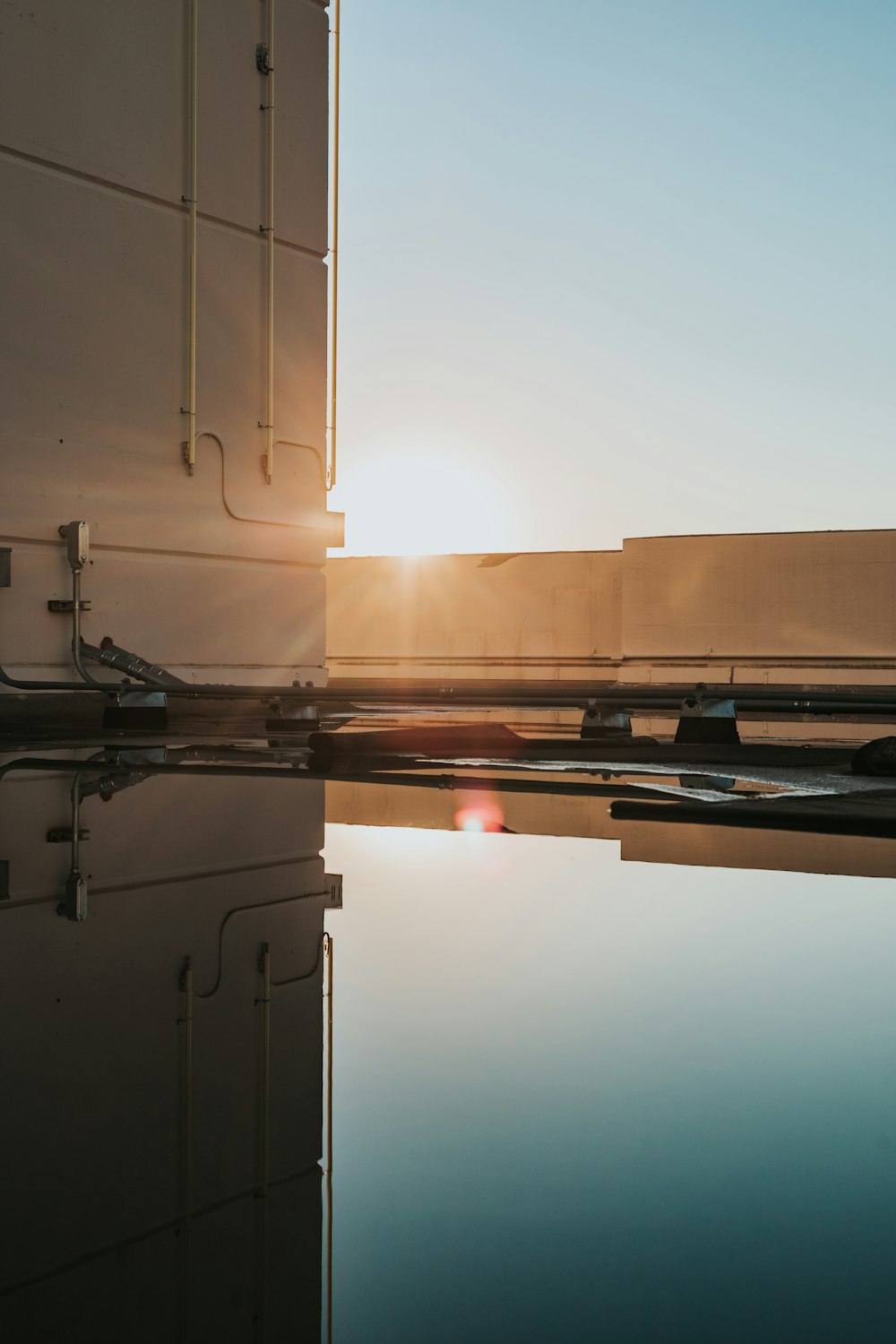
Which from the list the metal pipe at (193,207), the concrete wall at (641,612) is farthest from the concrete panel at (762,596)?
the metal pipe at (193,207)

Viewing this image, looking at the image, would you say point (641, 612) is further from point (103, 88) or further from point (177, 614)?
point (103, 88)

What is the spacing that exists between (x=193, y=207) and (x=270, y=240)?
1.57ft

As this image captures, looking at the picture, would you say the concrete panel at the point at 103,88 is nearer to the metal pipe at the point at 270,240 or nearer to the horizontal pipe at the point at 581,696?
the metal pipe at the point at 270,240

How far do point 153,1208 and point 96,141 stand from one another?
5197 millimetres

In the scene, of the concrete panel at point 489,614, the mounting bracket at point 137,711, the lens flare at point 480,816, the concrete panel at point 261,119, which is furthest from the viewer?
the concrete panel at point 489,614

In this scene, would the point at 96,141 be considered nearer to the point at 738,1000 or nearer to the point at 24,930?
the point at 24,930

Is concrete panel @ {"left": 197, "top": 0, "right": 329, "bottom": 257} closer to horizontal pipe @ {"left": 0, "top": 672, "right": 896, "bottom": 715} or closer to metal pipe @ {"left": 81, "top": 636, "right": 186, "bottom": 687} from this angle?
metal pipe @ {"left": 81, "top": 636, "right": 186, "bottom": 687}

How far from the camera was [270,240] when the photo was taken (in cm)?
584

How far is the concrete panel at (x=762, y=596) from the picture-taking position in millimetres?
9117

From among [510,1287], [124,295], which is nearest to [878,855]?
[510,1287]

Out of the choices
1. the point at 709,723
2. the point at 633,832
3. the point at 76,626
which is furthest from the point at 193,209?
the point at 633,832

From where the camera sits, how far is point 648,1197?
1.97 ft

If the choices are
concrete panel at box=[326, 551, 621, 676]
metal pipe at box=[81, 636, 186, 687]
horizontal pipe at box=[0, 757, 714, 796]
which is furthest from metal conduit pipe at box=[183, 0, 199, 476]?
concrete panel at box=[326, 551, 621, 676]

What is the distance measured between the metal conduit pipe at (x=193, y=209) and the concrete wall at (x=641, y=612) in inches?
191
